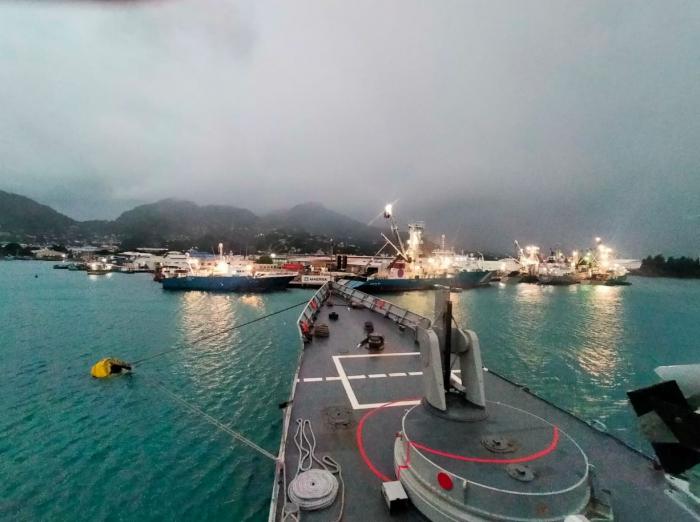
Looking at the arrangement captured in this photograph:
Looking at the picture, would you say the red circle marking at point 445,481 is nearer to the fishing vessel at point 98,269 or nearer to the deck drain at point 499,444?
the deck drain at point 499,444

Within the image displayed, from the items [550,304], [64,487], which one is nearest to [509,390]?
[64,487]

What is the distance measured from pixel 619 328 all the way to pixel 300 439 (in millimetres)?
54103

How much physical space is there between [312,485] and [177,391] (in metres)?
18.2

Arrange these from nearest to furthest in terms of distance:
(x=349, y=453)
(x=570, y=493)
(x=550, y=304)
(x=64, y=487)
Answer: (x=570, y=493)
(x=349, y=453)
(x=64, y=487)
(x=550, y=304)

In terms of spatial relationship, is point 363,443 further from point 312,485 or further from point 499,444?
point 499,444

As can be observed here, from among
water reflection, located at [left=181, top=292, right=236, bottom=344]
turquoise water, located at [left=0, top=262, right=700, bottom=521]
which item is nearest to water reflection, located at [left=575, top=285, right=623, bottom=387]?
turquoise water, located at [left=0, top=262, right=700, bottom=521]

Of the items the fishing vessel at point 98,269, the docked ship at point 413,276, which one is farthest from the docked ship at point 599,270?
the fishing vessel at point 98,269

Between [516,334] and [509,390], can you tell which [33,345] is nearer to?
[509,390]

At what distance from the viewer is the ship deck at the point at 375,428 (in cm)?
742

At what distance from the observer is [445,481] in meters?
6.60

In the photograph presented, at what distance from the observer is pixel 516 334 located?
135 feet

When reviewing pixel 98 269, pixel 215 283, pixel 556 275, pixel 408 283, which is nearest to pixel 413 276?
pixel 408 283

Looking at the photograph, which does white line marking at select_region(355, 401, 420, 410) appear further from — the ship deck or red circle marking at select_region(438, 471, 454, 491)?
red circle marking at select_region(438, 471, 454, 491)

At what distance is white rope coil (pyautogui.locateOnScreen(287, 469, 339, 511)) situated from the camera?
282 inches
